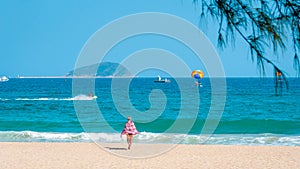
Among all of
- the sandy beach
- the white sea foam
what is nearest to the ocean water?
the white sea foam

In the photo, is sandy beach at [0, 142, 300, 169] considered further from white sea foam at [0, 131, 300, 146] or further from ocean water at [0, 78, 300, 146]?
ocean water at [0, 78, 300, 146]

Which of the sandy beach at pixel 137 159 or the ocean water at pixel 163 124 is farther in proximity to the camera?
the ocean water at pixel 163 124

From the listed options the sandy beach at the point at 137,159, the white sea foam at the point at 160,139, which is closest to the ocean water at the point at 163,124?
the white sea foam at the point at 160,139

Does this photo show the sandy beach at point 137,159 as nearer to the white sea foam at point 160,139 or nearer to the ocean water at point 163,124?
the white sea foam at point 160,139

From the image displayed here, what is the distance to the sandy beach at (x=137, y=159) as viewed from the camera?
12.2 meters

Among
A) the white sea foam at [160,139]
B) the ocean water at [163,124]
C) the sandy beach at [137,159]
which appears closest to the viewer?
the sandy beach at [137,159]

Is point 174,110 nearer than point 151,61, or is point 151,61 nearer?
point 151,61

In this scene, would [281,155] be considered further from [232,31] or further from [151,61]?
[232,31]

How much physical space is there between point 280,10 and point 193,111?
36741mm

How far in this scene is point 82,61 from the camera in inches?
244

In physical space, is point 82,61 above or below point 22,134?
above

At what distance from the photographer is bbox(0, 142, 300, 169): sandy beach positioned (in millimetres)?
12195

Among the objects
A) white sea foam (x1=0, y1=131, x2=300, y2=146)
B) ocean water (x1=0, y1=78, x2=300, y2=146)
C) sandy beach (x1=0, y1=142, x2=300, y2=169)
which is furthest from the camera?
ocean water (x1=0, y1=78, x2=300, y2=146)

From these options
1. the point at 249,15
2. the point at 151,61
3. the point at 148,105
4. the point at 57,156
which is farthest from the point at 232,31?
the point at 148,105
